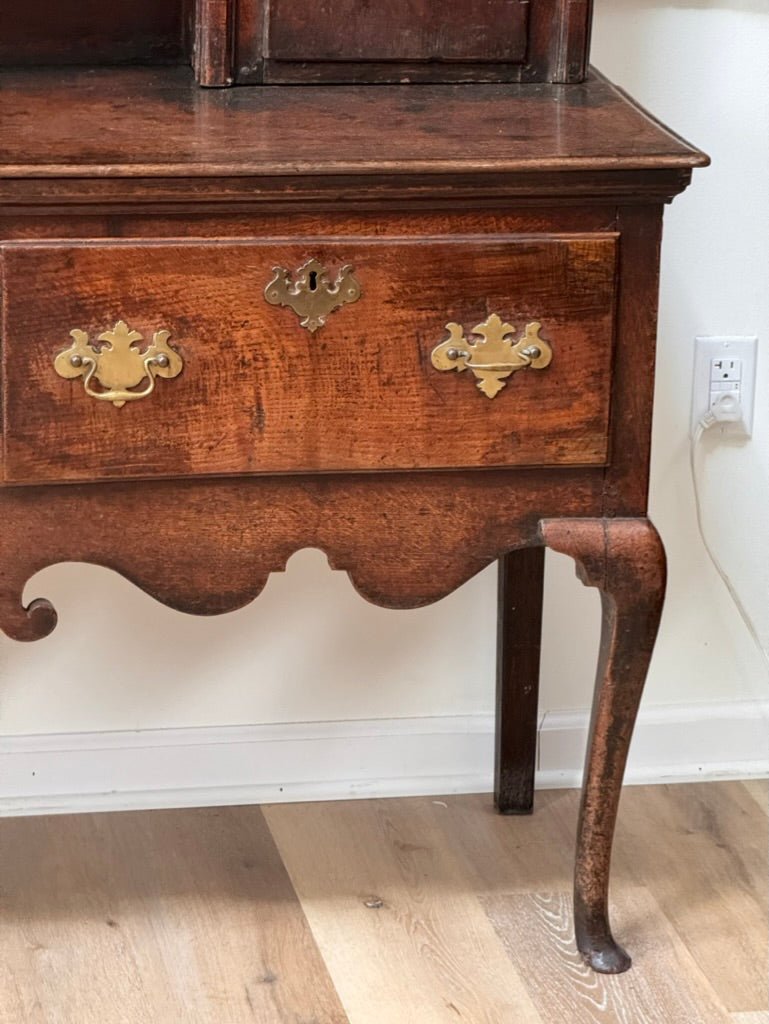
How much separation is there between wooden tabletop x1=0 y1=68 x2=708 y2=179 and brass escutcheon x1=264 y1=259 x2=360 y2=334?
8 centimetres

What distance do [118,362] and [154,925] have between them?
65 centimetres

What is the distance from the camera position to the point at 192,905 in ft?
5.12

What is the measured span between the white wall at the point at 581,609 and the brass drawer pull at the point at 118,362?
58 cm

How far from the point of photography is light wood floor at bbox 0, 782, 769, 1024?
1.41m

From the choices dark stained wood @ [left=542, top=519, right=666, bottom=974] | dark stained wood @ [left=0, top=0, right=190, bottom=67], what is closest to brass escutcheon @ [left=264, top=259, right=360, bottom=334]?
dark stained wood @ [left=542, top=519, right=666, bottom=974]

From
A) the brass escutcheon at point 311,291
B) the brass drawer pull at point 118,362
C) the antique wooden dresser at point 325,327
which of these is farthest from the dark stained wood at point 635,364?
the brass drawer pull at point 118,362

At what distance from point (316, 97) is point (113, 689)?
758mm

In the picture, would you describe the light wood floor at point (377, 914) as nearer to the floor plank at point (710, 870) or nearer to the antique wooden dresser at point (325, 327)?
the floor plank at point (710, 870)

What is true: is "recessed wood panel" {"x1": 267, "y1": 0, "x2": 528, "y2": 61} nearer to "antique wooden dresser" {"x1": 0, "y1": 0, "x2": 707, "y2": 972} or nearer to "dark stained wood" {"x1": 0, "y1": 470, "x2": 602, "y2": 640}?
"antique wooden dresser" {"x1": 0, "y1": 0, "x2": 707, "y2": 972}

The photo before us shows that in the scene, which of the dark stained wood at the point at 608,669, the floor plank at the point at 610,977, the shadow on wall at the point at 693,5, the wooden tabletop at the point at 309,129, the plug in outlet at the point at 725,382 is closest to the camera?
the wooden tabletop at the point at 309,129

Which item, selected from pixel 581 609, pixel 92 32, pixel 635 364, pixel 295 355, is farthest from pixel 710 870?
pixel 92 32

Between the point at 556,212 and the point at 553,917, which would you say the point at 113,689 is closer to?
the point at 553,917

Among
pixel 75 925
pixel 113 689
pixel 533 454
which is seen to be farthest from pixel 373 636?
pixel 533 454

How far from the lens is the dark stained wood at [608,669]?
4.23 feet
